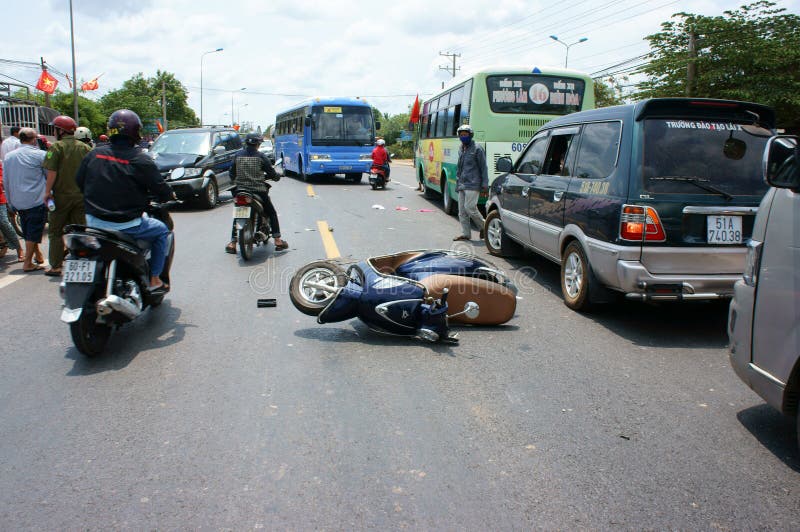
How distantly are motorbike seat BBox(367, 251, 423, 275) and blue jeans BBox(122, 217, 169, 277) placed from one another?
75.3 inches

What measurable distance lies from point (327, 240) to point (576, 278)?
16.1 ft

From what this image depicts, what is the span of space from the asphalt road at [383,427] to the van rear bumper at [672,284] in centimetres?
43

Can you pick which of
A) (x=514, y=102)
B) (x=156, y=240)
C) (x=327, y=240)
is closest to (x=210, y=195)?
(x=327, y=240)

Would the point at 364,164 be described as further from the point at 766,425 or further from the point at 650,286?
the point at 766,425

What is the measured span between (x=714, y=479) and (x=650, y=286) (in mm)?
2372

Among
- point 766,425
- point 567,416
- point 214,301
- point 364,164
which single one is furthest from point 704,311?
point 364,164

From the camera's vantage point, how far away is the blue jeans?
5.52 meters

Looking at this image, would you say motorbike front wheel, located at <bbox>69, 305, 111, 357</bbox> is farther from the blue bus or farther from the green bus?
the blue bus

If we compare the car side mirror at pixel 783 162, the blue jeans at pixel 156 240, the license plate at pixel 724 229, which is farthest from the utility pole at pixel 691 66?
the blue jeans at pixel 156 240

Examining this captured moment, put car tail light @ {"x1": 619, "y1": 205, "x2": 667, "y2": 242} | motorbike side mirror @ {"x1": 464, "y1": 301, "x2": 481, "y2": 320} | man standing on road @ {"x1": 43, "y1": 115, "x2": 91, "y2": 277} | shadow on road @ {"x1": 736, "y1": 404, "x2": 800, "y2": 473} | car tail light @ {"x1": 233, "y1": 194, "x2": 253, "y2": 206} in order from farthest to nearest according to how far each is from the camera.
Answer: car tail light @ {"x1": 233, "y1": 194, "x2": 253, "y2": 206}, man standing on road @ {"x1": 43, "y1": 115, "x2": 91, "y2": 277}, motorbike side mirror @ {"x1": 464, "y1": 301, "x2": 481, "y2": 320}, car tail light @ {"x1": 619, "y1": 205, "x2": 667, "y2": 242}, shadow on road @ {"x1": 736, "y1": 404, "x2": 800, "y2": 473}

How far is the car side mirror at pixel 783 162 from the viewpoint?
3.17 m

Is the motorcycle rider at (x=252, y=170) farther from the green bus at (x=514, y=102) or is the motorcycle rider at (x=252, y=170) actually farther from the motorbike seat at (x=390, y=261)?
the green bus at (x=514, y=102)

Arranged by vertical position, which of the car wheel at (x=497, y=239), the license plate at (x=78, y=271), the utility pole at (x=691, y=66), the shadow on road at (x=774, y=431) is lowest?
the shadow on road at (x=774, y=431)

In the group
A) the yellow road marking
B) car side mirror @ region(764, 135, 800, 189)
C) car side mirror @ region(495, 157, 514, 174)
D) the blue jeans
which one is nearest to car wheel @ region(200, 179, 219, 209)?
the yellow road marking
